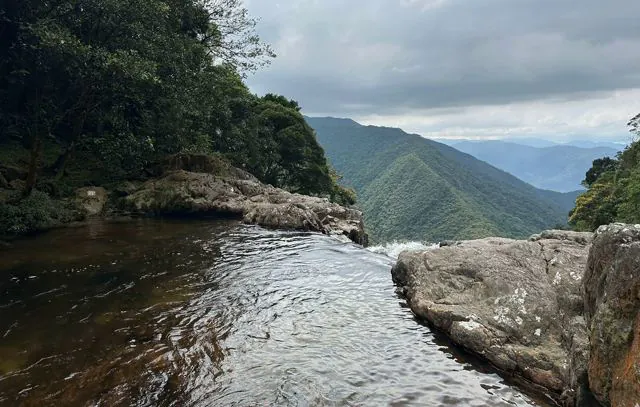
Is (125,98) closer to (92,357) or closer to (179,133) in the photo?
(179,133)

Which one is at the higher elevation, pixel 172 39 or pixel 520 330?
pixel 172 39

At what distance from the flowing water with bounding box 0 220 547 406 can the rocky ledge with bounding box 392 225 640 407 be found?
554 mm

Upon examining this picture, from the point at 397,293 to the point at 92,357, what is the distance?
761cm

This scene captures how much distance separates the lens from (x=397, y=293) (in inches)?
462

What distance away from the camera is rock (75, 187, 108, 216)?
72.6 ft

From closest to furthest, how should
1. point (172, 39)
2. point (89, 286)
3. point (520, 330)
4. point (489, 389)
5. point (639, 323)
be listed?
point (639, 323) < point (489, 389) < point (520, 330) < point (89, 286) < point (172, 39)

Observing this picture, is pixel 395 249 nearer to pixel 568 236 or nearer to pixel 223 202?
pixel 223 202

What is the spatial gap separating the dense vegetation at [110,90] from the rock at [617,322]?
1766 cm

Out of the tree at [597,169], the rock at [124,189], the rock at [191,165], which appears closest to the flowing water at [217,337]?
the rock at [124,189]

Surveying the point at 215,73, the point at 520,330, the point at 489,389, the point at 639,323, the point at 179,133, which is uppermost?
the point at 215,73

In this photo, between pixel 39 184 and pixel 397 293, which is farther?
pixel 39 184

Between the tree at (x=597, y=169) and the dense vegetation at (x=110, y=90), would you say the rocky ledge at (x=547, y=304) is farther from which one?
the tree at (x=597, y=169)

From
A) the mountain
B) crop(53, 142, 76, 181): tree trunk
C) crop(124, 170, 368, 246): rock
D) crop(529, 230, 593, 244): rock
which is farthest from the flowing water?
the mountain

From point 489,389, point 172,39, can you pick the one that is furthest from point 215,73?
point 489,389
